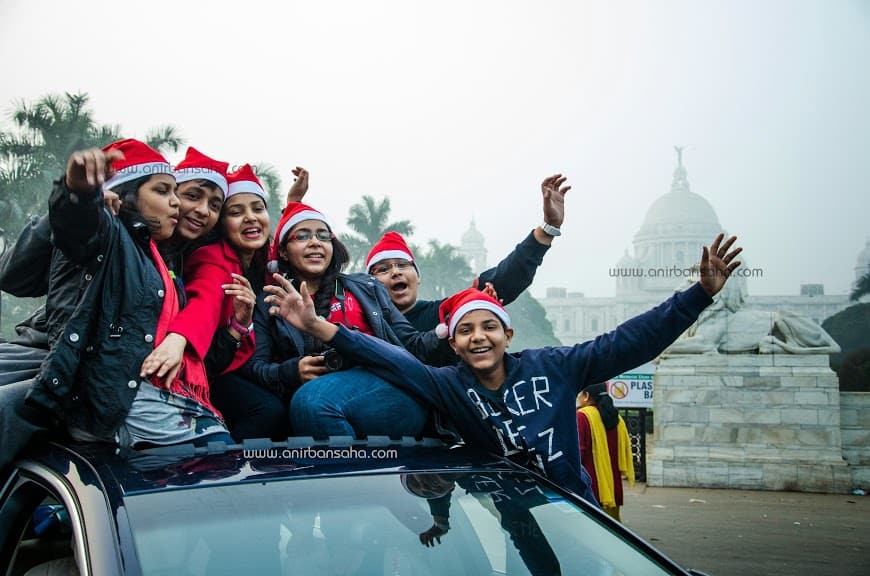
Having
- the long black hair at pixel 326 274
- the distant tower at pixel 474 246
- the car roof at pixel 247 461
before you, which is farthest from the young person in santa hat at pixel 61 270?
the distant tower at pixel 474 246

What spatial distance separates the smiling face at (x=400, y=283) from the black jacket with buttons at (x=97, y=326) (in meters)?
1.56

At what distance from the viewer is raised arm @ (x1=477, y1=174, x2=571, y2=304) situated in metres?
3.94

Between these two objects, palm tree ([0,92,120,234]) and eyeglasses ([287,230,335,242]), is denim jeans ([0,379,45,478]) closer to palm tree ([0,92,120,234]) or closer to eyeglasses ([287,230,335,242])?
eyeglasses ([287,230,335,242])

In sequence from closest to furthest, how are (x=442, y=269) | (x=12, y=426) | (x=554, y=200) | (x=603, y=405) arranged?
1. (x=12, y=426)
2. (x=554, y=200)
3. (x=603, y=405)
4. (x=442, y=269)

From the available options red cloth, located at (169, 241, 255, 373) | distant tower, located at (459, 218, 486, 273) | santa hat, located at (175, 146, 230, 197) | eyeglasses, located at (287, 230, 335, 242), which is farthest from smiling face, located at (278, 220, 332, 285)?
distant tower, located at (459, 218, 486, 273)

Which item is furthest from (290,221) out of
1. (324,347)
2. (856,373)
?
(856,373)

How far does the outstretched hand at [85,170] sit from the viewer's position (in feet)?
7.29

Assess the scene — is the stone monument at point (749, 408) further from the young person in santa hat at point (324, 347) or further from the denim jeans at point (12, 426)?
the denim jeans at point (12, 426)

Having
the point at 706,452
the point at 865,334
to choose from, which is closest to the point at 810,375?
the point at 706,452

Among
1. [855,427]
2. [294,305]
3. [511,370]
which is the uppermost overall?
[294,305]

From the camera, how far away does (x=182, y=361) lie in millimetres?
2604

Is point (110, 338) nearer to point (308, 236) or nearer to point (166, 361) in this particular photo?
point (166, 361)

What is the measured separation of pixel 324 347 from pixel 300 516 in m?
1.26

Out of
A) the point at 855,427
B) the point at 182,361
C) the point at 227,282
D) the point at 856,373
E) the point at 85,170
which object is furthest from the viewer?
the point at 856,373
